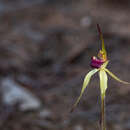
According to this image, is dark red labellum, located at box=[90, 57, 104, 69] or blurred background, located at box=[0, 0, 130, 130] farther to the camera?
blurred background, located at box=[0, 0, 130, 130]

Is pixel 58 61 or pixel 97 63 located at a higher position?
pixel 58 61

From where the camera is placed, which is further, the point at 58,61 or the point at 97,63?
the point at 58,61

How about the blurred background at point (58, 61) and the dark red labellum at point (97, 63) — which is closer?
the dark red labellum at point (97, 63)

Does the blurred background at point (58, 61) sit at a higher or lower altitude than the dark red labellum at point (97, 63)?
higher

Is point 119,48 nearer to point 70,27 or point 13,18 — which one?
point 70,27

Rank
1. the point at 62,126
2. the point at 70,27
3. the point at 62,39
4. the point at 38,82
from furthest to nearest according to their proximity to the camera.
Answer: the point at 70,27 < the point at 62,39 < the point at 38,82 < the point at 62,126

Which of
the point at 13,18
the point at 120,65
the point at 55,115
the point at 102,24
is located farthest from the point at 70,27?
the point at 55,115

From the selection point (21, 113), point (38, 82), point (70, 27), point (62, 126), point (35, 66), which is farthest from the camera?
point (70, 27)

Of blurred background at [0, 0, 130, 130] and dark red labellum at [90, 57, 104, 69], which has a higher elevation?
blurred background at [0, 0, 130, 130]
